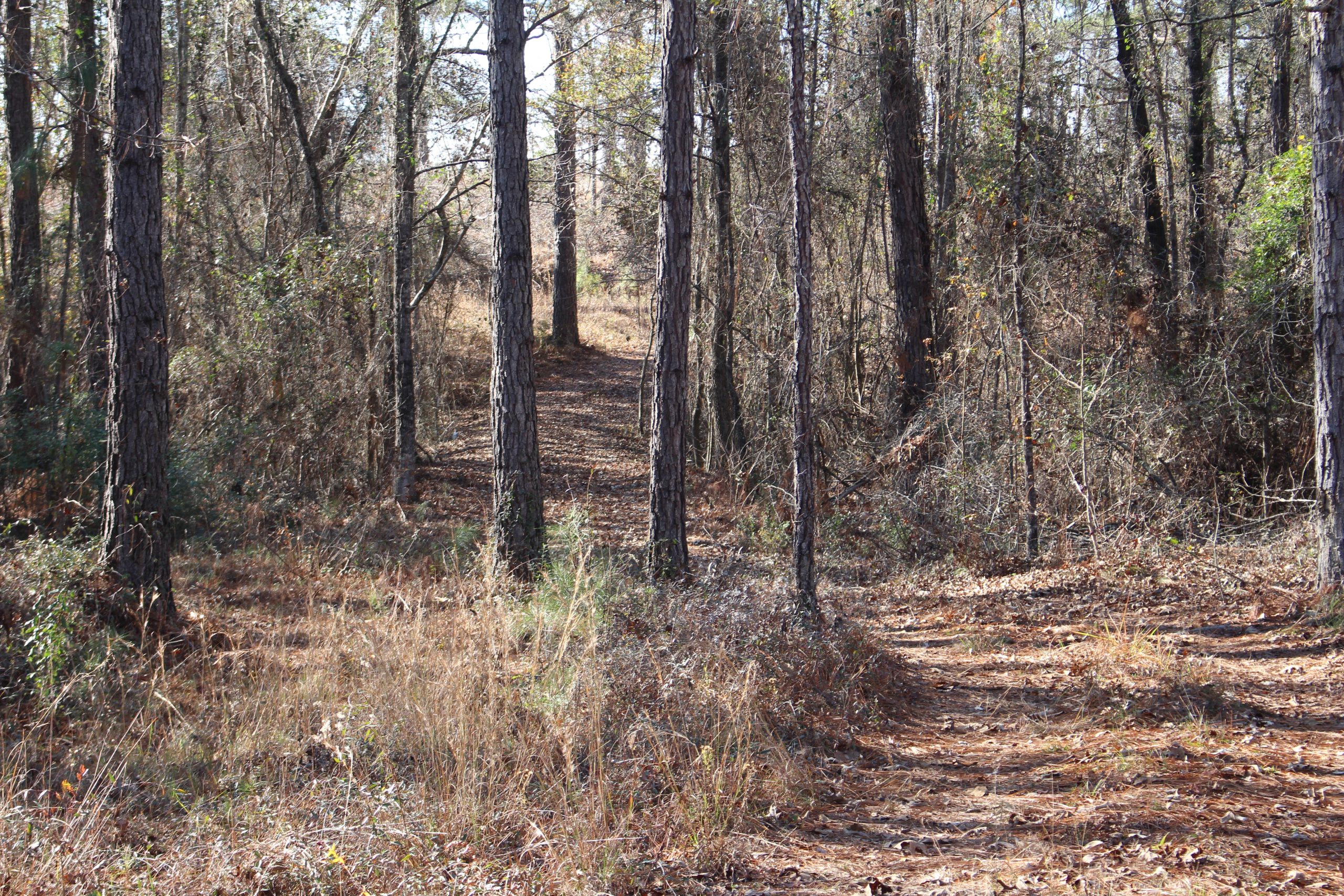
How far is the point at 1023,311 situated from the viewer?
999 cm

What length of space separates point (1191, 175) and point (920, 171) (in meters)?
4.58

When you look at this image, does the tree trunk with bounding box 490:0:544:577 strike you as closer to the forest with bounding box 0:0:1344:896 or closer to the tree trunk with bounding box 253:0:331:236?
the forest with bounding box 0:0:1344:896

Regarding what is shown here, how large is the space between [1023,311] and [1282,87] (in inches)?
371

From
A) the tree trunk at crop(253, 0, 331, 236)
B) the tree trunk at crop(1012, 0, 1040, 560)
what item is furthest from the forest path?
the tree trunk at crop(1012, 0, 1040, 560)

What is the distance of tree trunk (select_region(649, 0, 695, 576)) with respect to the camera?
26.7 ft

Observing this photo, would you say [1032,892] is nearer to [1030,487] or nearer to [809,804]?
[809,804]

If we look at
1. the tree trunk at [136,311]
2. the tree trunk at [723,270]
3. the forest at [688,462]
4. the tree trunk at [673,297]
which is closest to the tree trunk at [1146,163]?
the forest at [688,462]

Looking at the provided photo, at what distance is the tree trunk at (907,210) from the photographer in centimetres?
1251

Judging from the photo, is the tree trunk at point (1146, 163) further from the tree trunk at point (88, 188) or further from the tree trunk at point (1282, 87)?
the tree trunk at point (88, 188)

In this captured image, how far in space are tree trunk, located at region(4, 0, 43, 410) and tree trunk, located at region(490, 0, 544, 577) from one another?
6729mm

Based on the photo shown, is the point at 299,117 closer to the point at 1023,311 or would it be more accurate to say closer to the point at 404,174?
the point at 404,174

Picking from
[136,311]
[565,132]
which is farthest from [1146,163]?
[136,311]

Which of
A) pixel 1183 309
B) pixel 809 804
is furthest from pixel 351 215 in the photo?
pixel 809 804

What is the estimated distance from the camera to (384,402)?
14172 millimetres
